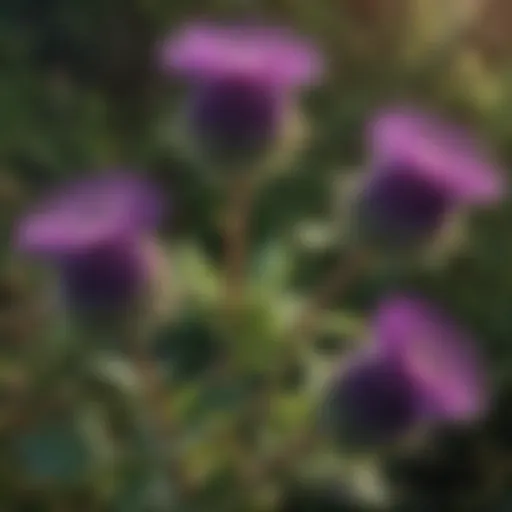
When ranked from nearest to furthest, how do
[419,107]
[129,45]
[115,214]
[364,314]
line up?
[115,214] → [364,314] → [419,107] → [129,45]

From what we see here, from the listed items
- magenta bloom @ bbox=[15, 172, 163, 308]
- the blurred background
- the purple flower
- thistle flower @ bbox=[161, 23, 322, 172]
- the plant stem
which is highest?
the blurred background

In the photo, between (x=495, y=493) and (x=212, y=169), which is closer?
(x=212, y=169)

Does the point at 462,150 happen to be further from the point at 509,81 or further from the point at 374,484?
the point at 509,81

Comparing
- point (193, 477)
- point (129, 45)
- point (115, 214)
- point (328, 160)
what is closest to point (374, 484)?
point (193, 477)

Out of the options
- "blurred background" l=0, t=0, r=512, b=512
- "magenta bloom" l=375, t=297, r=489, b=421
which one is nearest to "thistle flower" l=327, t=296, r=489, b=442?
"magenta bloom" l=375, t=297, r=489, b=421

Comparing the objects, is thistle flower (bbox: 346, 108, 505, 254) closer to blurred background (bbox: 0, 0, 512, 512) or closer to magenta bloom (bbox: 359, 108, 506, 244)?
magenta bloom (bbox: 359, 108, 506, 244)

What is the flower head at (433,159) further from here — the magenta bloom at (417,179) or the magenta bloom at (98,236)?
the magenta bloom at (98,236)

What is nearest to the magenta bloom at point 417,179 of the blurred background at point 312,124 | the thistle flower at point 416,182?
A: the thistle flower at point 416,182

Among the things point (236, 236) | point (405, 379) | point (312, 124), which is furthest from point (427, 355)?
point (312, 124)

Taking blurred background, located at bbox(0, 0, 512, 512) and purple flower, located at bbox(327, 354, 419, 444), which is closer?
purple flower, located at bbox(327, 354, 419, 444)
